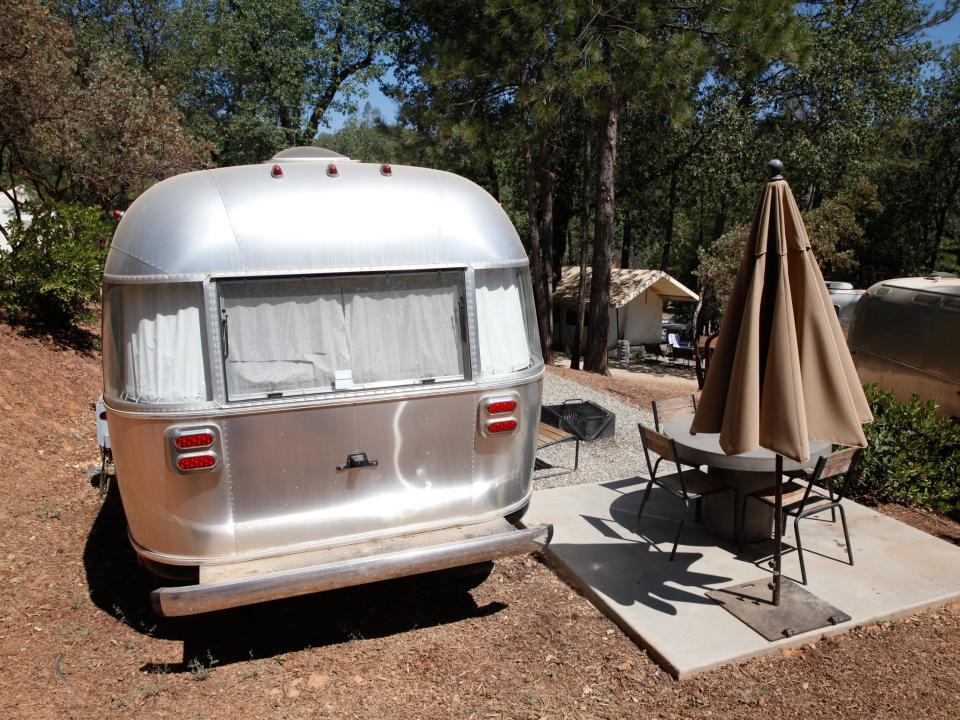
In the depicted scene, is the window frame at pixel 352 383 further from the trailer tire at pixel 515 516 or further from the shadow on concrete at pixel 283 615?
the shadow on concrete at pixel 283 615

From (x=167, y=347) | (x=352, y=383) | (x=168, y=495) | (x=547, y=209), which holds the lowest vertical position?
(x=168, y=495)

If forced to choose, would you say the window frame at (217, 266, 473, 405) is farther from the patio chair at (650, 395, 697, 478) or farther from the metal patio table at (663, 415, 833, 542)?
the patio chair at (650, 395, 697, 478)

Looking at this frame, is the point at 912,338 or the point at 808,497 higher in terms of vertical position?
the point at 912,338

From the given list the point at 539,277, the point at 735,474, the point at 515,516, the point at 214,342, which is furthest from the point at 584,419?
the point at 539,277

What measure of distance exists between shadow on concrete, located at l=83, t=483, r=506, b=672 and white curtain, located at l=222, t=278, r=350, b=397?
159 centimetres

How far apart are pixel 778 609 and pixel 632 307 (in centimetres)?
2322

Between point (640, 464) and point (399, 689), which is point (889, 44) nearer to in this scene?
point (640, 464)

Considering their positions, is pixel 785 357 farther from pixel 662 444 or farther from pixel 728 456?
pixel 662 444

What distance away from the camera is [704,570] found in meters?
4.85

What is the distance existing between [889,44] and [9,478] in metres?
25.5

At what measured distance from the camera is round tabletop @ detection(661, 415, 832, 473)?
4711 mm

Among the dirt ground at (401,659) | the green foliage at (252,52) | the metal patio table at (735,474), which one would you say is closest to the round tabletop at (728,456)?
the metal patio table at (735,474)

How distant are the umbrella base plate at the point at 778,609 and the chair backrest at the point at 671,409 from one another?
4.99 ft

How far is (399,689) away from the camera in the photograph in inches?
147
